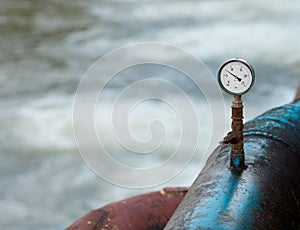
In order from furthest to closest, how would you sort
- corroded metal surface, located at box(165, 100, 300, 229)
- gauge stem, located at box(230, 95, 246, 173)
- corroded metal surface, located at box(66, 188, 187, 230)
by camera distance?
corroded metal surface, located at box(66, 188, 187, 230), gauge stem, located at box(230, 95, 246, 173), corroded metal surface, located at box(165, 100, 300, 229)

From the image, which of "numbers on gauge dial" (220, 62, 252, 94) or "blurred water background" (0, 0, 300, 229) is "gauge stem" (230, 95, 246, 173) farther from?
"blurred water background" (0, 0, 300, 229)

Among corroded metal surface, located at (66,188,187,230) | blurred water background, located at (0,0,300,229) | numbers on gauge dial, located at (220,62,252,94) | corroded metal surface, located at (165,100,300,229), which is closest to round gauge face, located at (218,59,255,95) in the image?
numbers on gauge dial, located at (220,62,252,94)

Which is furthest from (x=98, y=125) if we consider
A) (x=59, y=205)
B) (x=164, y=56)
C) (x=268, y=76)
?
(x=268, y=76)

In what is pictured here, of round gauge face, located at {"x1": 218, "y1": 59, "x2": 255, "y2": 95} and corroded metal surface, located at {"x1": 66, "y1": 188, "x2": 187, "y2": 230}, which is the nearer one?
round gauge face, located at {"x1": 218, "y1": 59, "x2": 255, "y2": 95}

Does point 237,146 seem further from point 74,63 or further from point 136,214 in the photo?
point 74,63

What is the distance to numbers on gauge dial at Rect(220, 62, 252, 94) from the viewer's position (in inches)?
70.6

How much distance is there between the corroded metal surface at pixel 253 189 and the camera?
5.06ft

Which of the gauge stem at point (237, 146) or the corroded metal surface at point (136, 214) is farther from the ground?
the corroded metal surface at point (136, 214)

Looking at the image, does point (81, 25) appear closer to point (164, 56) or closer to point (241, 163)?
point (164, 56)

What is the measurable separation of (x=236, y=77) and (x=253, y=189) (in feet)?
1.19

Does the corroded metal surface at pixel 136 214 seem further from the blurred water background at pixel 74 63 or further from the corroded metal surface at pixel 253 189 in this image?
the blurred water background at pixel 74 63

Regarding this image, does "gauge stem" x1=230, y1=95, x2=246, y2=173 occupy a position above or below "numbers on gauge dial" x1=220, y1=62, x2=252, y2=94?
below

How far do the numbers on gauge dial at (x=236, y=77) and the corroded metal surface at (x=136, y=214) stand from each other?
803 mm

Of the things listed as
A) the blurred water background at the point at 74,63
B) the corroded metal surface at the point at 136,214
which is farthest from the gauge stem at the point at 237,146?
the blurred water background at the point at 74,63
